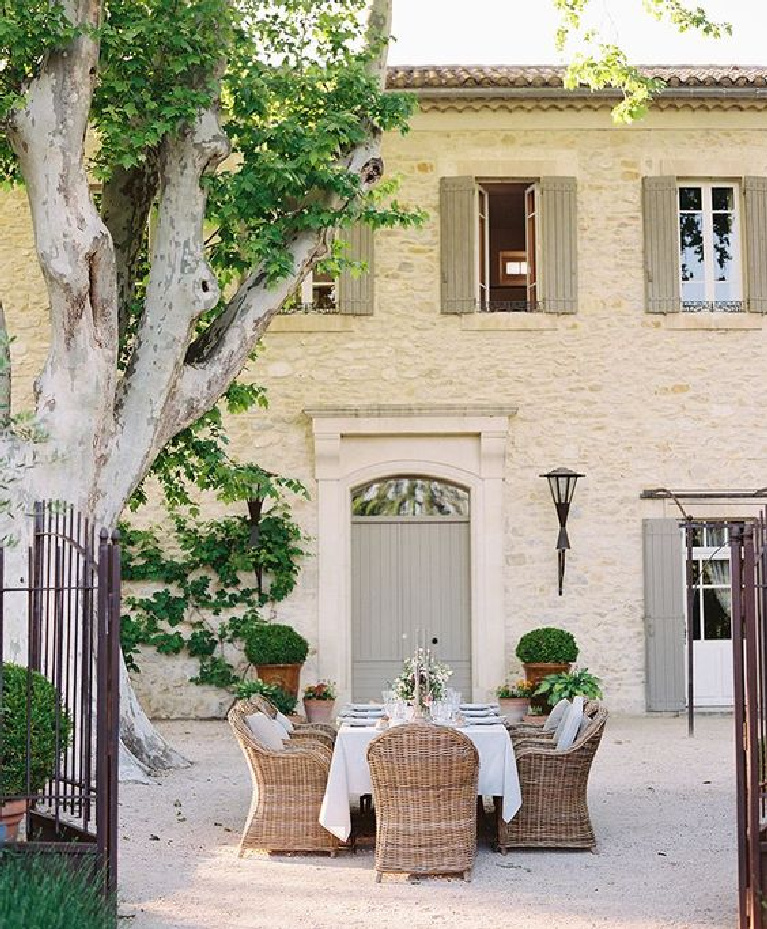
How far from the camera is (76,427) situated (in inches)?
371

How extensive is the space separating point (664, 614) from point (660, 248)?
3593 mm

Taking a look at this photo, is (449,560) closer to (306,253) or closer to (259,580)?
(259,580)

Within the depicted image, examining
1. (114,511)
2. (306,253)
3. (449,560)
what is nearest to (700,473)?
(449,560)

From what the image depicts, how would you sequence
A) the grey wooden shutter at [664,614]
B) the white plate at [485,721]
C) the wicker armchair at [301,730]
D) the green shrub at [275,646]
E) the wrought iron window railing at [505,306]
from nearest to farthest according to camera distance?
the white plate at [485,721] → the wicker armchair at [301,730] → the green shrub at [275,646] → the grey wooden shutter at [664,614] → the wrought iron window railing at [505,306]

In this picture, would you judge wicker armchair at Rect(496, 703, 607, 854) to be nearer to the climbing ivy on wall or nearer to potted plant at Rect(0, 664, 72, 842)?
potted plant at Rect(0, 664, 72, 842)

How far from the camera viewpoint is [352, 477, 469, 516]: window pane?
14.0 metres

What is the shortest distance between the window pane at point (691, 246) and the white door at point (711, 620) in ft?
8.15

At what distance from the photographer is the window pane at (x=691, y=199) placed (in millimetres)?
14312

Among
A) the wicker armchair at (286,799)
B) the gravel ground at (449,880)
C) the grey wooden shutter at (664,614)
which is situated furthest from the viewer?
the grey wooden shutter at (664,614)

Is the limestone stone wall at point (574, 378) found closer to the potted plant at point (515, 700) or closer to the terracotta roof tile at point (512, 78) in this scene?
the terracotta roof tile at point (512, 78)

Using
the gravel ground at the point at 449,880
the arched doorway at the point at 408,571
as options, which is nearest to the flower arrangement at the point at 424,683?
the gravel ground at the point at 449,880

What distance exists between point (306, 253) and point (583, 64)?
10.4 ft

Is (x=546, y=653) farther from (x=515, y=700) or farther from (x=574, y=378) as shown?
(x=574, y=378)

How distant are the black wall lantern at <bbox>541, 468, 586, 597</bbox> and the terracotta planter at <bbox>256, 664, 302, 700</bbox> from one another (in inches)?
108
